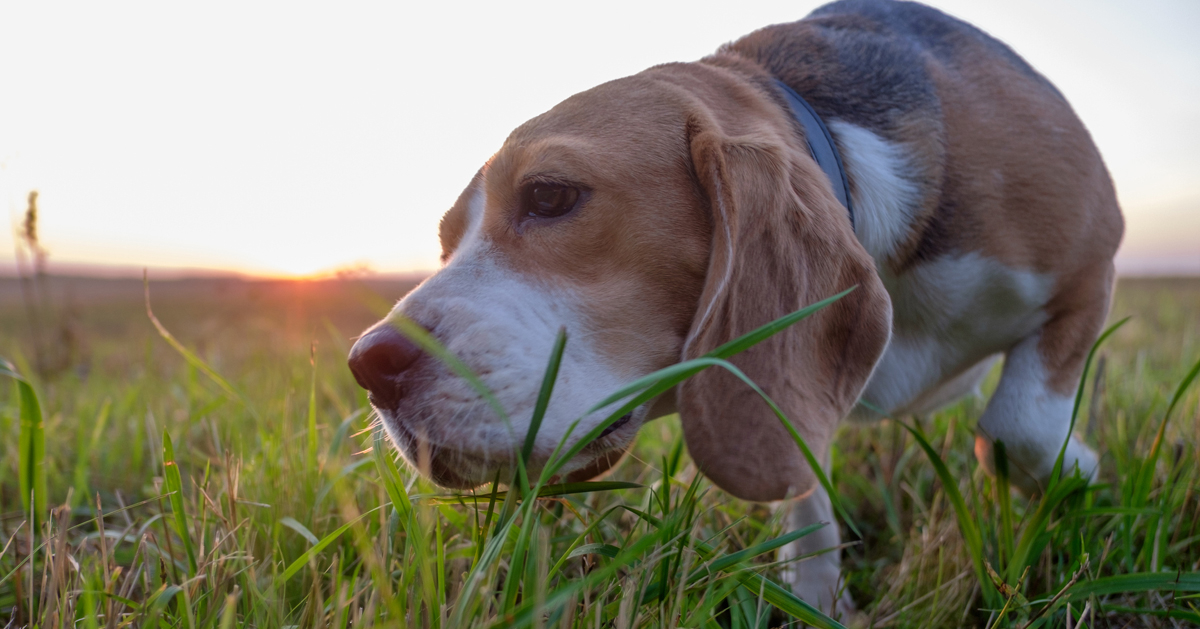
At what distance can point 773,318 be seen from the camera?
1.62 metres

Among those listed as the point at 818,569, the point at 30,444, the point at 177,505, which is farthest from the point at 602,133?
the point at 30,444

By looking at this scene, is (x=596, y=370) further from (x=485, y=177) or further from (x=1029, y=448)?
(x=1029, y=448)

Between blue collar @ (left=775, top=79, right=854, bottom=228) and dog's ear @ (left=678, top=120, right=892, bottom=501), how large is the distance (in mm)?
264

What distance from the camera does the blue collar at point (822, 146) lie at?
2.03m

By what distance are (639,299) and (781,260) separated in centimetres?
32

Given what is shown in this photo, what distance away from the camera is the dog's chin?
1.61 meters

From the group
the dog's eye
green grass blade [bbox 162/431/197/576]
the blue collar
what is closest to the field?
green grass blade [bbox 162/431/197/576]

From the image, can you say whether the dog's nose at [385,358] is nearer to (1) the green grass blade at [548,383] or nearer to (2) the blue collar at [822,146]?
(1) the green grass blade at [548,383]

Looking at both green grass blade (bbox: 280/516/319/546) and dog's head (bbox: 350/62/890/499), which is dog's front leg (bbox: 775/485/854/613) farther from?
green grass blade (bbox: 280/516/319/546)

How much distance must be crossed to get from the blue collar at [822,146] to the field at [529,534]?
700 millimetres

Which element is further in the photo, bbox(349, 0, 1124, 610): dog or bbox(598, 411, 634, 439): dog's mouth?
bbox(598, 411, 634, 439): dog's mouth

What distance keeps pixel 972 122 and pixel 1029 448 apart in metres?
0.93

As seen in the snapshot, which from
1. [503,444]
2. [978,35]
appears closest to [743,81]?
[978,35]

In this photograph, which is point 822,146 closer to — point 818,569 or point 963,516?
point 963,516
